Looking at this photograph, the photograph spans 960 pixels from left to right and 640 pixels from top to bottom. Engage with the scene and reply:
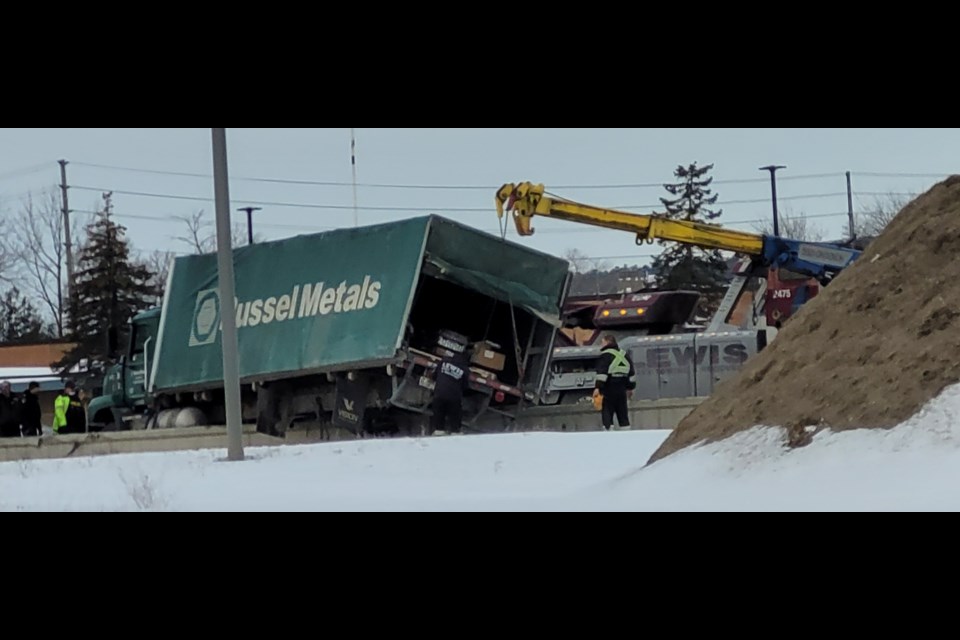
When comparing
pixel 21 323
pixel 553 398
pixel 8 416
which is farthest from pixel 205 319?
pixel 21 323

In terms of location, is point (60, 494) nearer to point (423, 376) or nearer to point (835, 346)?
point (835, 346)

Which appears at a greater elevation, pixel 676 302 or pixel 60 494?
pixel 676 302

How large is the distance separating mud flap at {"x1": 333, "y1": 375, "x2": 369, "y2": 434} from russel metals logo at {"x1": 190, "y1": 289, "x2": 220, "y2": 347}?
287 cm

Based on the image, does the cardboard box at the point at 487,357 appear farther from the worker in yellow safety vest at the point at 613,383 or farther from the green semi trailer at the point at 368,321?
the worker in yellow safety vest at the point at 613,383

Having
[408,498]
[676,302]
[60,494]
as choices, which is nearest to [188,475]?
[60,494]

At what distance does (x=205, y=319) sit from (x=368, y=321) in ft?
13.2

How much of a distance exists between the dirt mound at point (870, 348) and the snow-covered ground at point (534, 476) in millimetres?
235

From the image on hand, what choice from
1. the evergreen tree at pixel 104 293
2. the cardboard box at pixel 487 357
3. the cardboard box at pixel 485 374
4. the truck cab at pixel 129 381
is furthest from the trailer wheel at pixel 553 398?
the evergreen tree at pixel 104 293

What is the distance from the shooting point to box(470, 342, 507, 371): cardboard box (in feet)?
72.7

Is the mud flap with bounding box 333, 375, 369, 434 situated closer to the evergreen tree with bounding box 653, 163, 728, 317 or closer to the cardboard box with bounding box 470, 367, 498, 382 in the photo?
the cardboard box with bounding box 470, 367, 498, 382

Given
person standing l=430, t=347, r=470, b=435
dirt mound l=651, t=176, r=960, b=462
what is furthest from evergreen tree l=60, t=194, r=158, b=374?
dirt mound l=651, t=176, r=960, b=462

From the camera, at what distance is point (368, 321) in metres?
21.5
